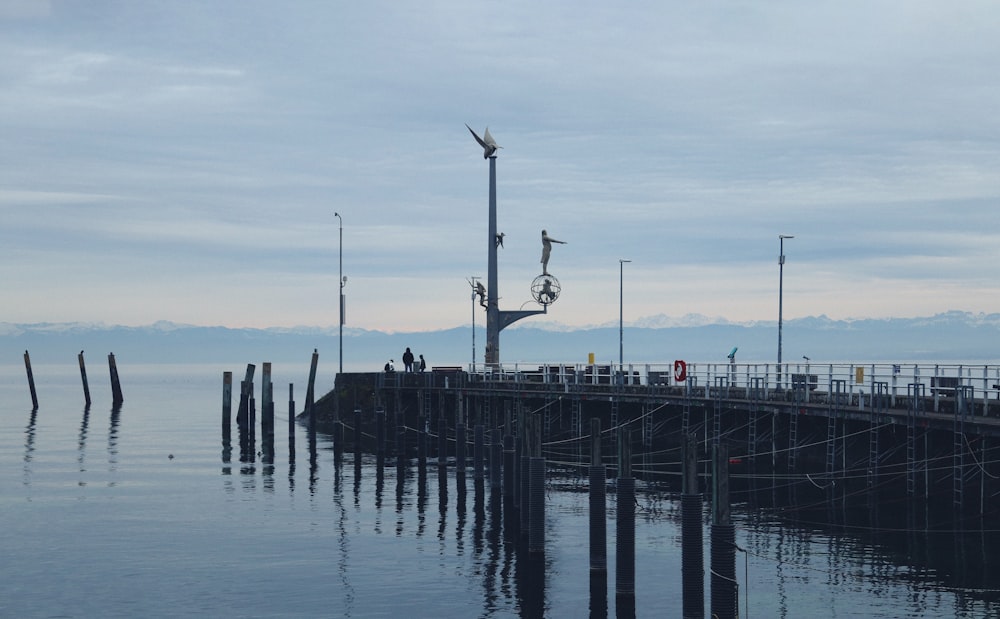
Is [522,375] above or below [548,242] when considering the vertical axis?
below

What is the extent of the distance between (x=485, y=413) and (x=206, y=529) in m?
32.7

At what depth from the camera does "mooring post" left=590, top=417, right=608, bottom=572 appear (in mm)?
32531

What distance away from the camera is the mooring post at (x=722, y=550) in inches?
950

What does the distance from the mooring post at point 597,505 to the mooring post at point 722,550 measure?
7.98m

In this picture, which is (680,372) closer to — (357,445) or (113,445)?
(357,445)

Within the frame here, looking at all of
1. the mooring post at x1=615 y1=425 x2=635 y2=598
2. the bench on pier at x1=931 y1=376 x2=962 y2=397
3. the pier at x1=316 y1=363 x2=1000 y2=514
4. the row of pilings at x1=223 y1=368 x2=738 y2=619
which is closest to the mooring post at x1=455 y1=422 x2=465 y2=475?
the row of pilings at x1=223 y1=368 x2=738 y2=619

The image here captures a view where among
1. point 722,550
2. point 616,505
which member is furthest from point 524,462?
point 722,550

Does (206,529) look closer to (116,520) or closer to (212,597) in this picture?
(116,520)

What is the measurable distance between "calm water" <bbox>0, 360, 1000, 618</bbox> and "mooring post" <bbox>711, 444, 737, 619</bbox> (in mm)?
2898

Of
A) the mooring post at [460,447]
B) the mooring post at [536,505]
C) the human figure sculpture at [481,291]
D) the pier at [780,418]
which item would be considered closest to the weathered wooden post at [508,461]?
the pier at [780,418]

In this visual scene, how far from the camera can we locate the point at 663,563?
121 ft

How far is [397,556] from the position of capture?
1551 inches

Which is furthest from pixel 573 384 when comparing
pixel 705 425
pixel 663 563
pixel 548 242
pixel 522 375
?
pixel 663 563

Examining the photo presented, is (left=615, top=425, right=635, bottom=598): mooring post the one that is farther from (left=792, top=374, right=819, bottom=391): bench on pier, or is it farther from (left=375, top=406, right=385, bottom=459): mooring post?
(left=375, top=406, right=385, bottom=459): mooring post
